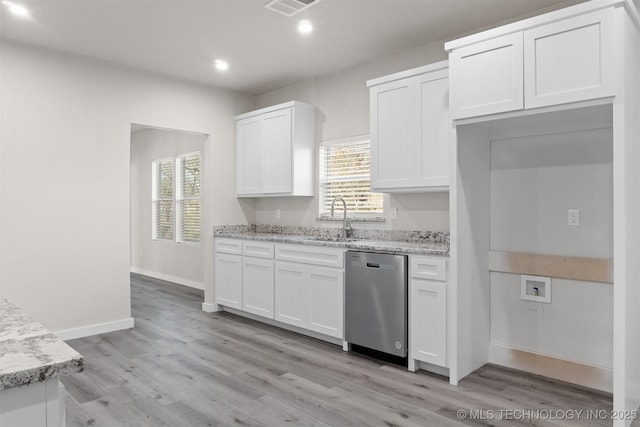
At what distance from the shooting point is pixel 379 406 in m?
2.70

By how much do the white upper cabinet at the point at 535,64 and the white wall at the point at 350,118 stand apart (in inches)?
39.6

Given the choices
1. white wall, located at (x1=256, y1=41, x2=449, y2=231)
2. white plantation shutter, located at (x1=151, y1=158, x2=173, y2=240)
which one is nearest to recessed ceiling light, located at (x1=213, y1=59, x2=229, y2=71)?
white wall, located at (x1=256, y1=41, x2=449, y2=231)

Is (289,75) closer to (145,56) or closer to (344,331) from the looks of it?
(145,56)

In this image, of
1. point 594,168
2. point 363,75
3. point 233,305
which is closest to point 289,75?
point 363,75

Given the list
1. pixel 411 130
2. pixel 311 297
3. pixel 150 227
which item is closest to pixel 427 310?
pixel 311 297

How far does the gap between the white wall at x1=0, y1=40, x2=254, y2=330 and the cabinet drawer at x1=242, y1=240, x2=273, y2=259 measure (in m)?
1.24

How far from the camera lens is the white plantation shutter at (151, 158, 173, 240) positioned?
7.43 m

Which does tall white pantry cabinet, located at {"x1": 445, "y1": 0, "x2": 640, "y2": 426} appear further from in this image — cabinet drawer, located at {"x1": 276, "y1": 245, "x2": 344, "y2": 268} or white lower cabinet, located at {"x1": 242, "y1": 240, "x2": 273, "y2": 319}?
white lower cabinet, located at {"x1": 242, "y1": 240, "x2": 273, "y2": 319}

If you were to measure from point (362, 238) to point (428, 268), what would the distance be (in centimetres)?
124

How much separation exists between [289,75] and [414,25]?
1747 millimetres

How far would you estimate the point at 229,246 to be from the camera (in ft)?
16.4

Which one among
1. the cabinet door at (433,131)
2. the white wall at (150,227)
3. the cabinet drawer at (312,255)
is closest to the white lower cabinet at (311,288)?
the cabinet drawer at (312,255)

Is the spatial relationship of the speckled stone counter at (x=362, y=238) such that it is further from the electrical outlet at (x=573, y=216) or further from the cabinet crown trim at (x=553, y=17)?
the cabinet crown trim at (x=553, y=17)

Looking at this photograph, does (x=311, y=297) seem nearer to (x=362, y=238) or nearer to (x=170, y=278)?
(x=362, y=238)
